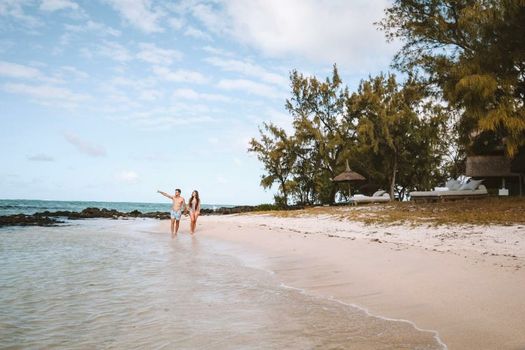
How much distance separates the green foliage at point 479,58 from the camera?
17755 mm

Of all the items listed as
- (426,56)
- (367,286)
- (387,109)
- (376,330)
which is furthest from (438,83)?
(376,330)

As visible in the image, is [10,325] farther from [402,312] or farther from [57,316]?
[402,312]

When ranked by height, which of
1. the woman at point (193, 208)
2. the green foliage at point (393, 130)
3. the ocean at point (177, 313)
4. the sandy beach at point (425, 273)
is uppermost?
the green foliage at point (393, 130)

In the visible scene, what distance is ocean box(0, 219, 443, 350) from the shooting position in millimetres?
4355

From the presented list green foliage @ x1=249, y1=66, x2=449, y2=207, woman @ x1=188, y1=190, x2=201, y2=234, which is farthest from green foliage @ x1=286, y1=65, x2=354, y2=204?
woman @ x1=188, y1=190, x2=201, y2=234

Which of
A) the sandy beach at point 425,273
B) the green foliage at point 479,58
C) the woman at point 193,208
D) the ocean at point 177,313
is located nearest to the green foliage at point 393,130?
the green foliage at point 479,58

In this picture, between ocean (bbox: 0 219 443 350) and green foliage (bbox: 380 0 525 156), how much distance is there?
1443cm

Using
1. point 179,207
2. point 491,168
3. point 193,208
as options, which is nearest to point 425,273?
point 179,207

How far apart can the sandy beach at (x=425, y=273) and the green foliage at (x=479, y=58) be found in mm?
9017

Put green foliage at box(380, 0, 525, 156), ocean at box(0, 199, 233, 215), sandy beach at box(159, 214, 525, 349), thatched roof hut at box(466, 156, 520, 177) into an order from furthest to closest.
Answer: ocean at box(0, 199, 233, 215) < thatched roof hut at box(466, 156, 520, 177) < green foliage at box(380, 0, 525, 156) < sandy beach at box(159, 214, 525, 349)

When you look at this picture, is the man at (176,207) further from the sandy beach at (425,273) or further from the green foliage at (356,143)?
the green foliage at (356,143)

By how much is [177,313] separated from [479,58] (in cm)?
1953

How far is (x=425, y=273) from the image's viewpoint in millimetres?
6891

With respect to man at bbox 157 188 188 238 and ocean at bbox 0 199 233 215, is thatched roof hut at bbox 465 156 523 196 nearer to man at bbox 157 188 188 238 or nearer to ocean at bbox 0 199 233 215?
man at bbox 157 188 188 238
